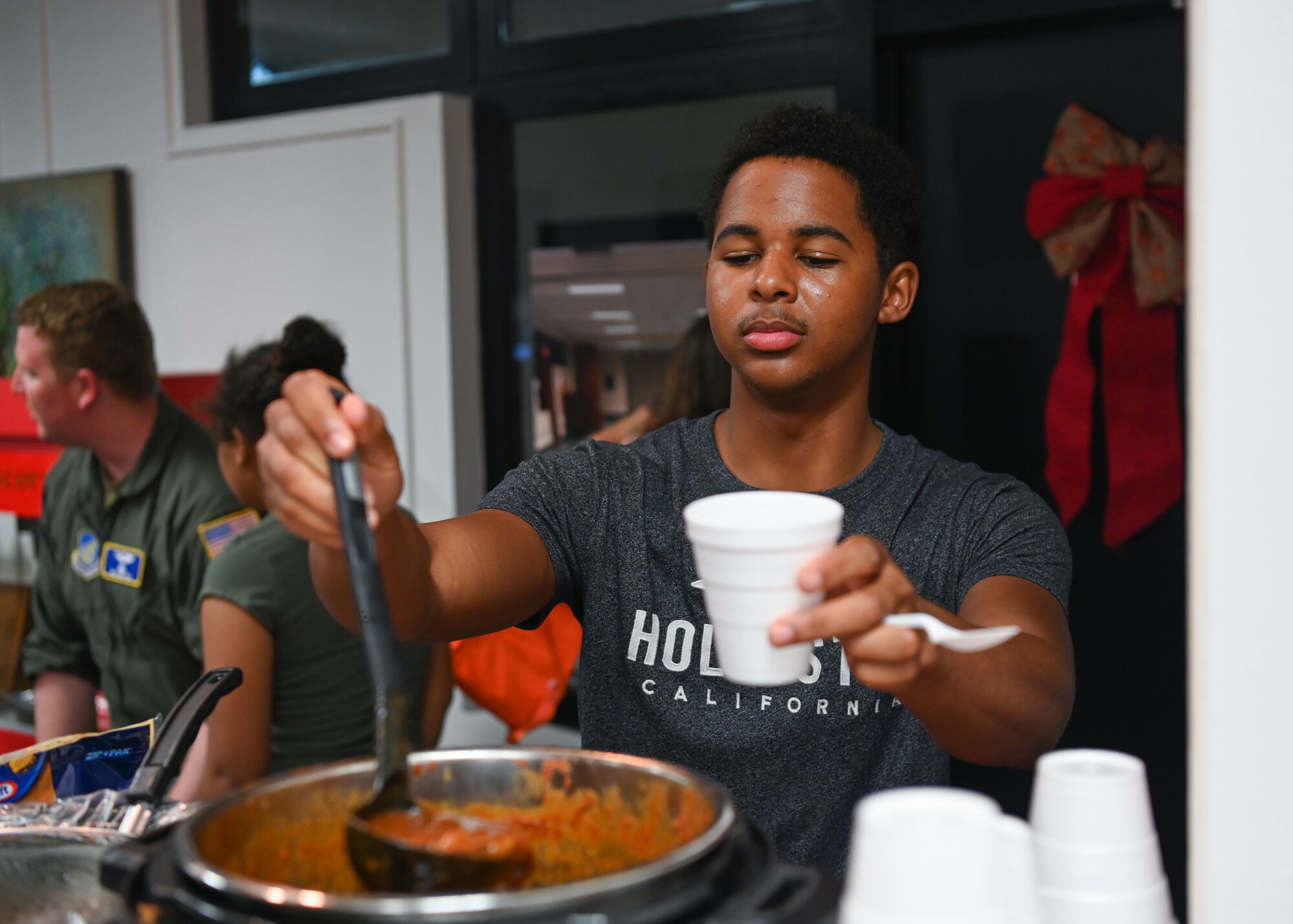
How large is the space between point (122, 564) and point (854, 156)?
1.74 metres

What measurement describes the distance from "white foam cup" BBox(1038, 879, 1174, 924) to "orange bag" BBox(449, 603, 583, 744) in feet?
6.25

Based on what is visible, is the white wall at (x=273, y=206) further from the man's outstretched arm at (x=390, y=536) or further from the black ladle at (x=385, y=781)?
the black ladle at (x=385, y=781)

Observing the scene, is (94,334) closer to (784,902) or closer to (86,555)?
(86,555)

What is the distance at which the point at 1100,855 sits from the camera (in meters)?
0.70

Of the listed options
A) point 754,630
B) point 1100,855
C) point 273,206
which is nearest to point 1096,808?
point 1100,855

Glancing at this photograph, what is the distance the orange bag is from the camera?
258 centimetres

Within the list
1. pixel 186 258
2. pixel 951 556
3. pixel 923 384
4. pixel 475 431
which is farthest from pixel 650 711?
pixel 186 258

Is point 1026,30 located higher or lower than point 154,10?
lower

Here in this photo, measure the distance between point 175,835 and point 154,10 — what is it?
10.3 ft

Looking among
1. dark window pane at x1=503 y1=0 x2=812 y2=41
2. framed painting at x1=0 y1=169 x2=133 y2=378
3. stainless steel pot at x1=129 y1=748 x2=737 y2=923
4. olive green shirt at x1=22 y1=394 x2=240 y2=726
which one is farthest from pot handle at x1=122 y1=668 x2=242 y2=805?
framed painting at x1=0 y1=169 x2=133 y2=378

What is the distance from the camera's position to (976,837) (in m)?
0.60

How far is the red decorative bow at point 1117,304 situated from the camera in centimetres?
246

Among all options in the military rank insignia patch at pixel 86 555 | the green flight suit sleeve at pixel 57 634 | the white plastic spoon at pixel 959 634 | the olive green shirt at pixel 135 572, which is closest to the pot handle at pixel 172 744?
the white plastic spoon at pixel 959 634

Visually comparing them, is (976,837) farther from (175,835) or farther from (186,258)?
(186,258)
